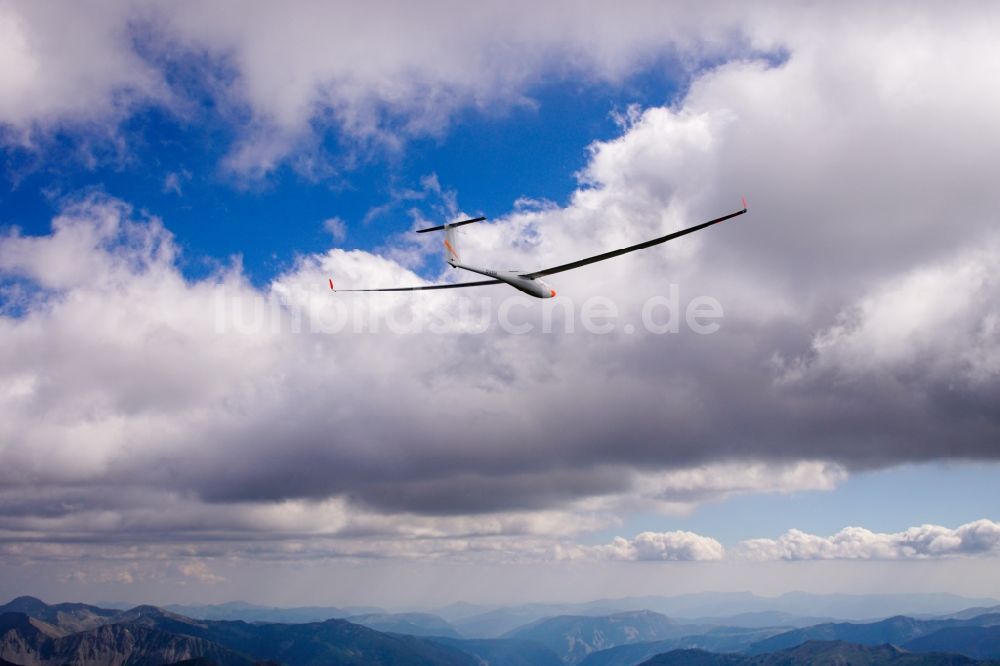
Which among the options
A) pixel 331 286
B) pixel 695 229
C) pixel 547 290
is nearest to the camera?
pixel 695 229

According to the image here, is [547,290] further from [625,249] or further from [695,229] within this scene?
[695,229]

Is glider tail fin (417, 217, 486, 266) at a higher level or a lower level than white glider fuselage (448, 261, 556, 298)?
higher

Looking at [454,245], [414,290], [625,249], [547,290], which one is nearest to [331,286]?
[414,290]

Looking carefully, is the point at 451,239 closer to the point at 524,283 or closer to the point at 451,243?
the point at 451,243

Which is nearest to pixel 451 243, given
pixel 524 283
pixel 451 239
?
pixel 451 239

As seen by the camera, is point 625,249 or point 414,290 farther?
point 414,290

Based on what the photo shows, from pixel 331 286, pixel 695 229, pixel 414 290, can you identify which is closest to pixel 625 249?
pixel 695 229

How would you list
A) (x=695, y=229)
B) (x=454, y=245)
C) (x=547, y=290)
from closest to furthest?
(x=695, y=229) < (x=547, y=290) < (x=454, y=245)

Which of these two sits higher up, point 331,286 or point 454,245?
point 454,245

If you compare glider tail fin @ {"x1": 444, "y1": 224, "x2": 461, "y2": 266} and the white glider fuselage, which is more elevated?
glider tail fin @ {"x1": 444, "y1": 224, "x2": 461, "y2": 266}

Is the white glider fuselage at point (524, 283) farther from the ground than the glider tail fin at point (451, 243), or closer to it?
closer to it

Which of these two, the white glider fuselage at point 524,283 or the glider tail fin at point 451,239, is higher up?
the glider tail fin at point 451,239
